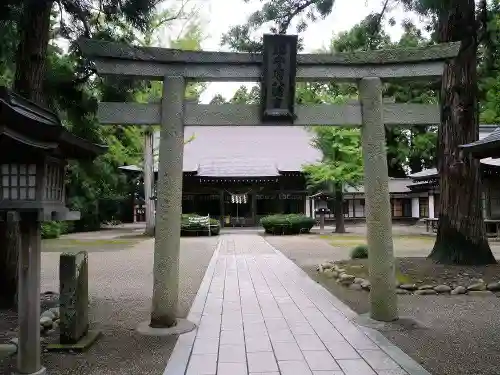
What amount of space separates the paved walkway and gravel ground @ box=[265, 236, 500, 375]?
0.91 feet

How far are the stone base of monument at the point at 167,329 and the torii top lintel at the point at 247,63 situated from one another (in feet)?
11.5

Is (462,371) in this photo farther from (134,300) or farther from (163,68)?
(134,300)

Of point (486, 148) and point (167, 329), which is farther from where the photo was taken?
point (167, 329)

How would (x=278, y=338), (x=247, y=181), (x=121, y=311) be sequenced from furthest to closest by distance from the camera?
1. (x=247, y=181)
2. (x=121, y=311)
3. (x=278, y=338)

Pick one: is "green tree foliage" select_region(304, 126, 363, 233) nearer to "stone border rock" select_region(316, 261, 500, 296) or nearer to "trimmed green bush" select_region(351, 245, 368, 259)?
"trimmed green bush" select_region(351, 245, 368, 259)

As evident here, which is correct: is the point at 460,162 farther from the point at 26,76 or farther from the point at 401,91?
the point at 401,91

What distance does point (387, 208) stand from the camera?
645cm

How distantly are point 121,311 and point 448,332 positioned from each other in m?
5.03

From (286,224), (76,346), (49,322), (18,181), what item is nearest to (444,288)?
(76,346)

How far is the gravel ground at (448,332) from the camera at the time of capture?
15.6 ft

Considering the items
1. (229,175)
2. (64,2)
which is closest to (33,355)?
(64,2)

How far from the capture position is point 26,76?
Answer: 284 inches

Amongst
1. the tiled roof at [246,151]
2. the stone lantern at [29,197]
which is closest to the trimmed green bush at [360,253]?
the stone lantern at [29,197]

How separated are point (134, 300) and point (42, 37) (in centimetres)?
487
